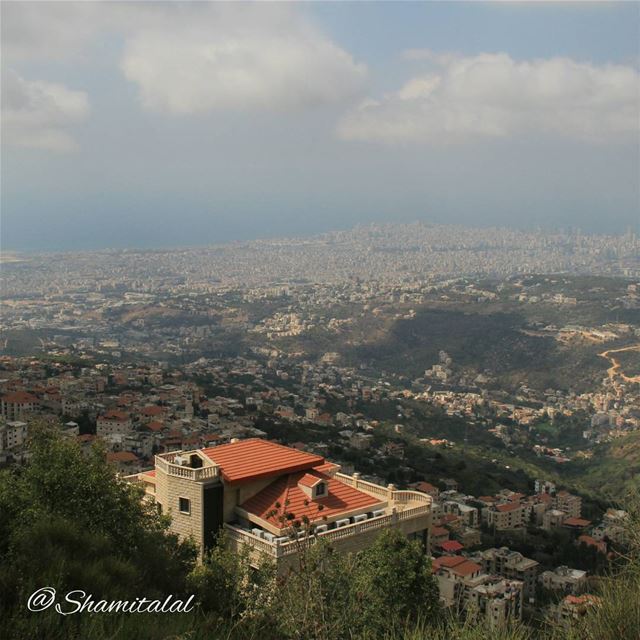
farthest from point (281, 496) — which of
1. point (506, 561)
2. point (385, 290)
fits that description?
point (385, 290)

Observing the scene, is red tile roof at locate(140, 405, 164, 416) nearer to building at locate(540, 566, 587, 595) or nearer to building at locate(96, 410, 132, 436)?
building at locate(96, 410, 132, 436)

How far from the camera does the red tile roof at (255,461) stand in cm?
742

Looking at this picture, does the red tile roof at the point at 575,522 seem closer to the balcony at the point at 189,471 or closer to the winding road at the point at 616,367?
the balcony at the point at 189,471

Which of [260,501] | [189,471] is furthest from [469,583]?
[189,471]

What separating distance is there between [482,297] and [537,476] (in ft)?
163

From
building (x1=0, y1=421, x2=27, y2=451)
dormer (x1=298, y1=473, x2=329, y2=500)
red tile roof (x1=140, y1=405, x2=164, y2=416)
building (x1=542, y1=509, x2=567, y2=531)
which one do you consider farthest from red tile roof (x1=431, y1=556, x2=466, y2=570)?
red tile roof (x1=140, y1=405, x2=164, y2=416)

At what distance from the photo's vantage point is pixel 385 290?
292 feet

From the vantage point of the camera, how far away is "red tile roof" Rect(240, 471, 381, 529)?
7133 millimetres

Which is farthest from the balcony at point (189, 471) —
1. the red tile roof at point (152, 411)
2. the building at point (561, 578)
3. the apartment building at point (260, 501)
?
the red tile roof at point (152, 411)

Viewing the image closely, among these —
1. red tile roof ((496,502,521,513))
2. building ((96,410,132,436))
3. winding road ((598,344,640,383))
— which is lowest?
winding road ((598,344,640,383))

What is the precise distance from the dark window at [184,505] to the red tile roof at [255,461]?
457mm

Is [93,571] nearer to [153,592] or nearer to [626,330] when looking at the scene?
[153,592]

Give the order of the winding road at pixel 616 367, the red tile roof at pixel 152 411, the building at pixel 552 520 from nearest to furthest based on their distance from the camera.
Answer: the building at pixel 552 520 < the red tile roof at pixel 152 411 < the winding road at pixel 616 367

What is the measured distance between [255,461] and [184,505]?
887 mm
